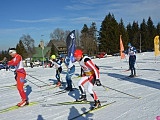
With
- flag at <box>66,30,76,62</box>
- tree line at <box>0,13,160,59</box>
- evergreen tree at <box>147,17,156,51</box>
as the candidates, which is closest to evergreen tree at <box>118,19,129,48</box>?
tree line at <box>0,13,160,59</box>

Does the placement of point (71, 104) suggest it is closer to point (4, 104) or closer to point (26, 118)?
point (26, 118)

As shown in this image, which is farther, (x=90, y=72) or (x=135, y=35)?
(x=135, y=35)

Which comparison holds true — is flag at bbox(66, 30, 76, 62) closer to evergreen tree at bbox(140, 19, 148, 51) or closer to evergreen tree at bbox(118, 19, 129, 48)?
evergreen tree at bbox(118, 19, 129, 48)

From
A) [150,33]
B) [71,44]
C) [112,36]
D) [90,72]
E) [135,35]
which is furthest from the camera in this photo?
[150,33]

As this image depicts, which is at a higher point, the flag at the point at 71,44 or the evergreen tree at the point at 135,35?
the evergreen tree at the point at 135,35

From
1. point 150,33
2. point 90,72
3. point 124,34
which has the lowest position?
point 90,72

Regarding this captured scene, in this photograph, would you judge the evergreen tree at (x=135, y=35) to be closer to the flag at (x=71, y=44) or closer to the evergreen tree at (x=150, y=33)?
the evergreen tree at (x=150, y=33)

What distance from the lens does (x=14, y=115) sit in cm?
706

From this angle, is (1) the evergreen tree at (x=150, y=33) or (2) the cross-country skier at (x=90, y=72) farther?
(1) the evergreen tree at (x=150, y=33)

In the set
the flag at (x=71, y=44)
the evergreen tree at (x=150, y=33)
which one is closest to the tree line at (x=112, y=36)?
the evergreen tree at (x=150, y=33)

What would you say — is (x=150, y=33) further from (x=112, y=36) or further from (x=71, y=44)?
(x=71, y=44)

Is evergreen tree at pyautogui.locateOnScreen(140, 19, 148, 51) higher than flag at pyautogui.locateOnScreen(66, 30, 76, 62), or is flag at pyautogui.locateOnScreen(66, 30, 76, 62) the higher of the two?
evergreen tree at pyautogui.locateOnScreen(140, 19, 148, 51)

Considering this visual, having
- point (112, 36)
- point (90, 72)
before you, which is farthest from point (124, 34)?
point (90, 72)

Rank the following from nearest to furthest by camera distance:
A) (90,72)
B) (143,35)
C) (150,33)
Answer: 1. (90,72)
2. (143,35)
3. (150,33)
